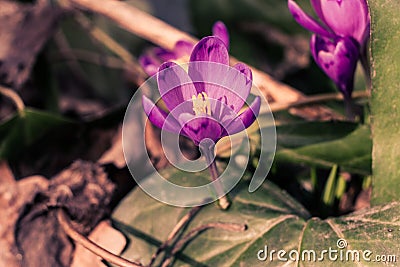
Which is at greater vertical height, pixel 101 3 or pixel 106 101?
pixel 101 3

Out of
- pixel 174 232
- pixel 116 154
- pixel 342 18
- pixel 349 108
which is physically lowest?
pixel 116 154

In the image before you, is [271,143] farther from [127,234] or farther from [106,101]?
[106,101]

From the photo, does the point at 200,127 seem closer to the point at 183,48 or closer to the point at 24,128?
the point at 183,48

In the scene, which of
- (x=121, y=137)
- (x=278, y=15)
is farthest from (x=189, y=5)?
(x=121, y=137)

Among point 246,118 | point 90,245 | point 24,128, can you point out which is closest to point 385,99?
point 246,118

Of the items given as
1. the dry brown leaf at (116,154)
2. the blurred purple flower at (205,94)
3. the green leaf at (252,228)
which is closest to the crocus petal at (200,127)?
the blurred purple flower at (205,94)

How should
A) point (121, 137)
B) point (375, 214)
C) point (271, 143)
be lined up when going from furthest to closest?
point (121, 137) → point (271, 143) → point (375, 214)

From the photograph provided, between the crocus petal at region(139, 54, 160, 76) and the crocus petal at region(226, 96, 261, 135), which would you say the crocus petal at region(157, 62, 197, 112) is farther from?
the crocus petal at region(139, 54, 160, 76)
